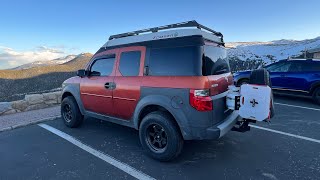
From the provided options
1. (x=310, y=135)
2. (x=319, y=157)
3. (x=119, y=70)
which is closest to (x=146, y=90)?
(x=119, y=70)

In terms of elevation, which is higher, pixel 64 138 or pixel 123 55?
pixel 123 55

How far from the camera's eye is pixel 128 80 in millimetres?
4402

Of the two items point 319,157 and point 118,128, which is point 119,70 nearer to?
point 118,128

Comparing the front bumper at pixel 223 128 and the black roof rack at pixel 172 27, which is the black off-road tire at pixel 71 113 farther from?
the front bumper at pixel 223 128

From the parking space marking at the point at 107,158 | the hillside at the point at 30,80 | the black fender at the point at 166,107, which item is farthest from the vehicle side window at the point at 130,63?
the hillside at the point at 30,80

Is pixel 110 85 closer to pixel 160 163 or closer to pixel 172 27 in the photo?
pixel 172 27

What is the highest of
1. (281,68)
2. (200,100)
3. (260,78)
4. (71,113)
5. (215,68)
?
(281,68)

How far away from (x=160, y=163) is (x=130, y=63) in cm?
201

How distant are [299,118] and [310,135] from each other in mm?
1599

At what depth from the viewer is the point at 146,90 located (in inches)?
160

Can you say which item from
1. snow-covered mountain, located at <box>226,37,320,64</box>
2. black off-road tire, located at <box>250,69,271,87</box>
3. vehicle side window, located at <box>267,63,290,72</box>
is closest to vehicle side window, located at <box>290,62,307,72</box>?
vehicle side window, located at <box>267,63,290,72</box>

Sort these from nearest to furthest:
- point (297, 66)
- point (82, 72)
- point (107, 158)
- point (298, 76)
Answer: point (107, 158) < point (82, 72) < point (298, 76) < point (297, 66)

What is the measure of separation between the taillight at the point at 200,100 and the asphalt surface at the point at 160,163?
41.1 inches

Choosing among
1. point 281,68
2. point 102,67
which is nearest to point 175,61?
point 102,67
